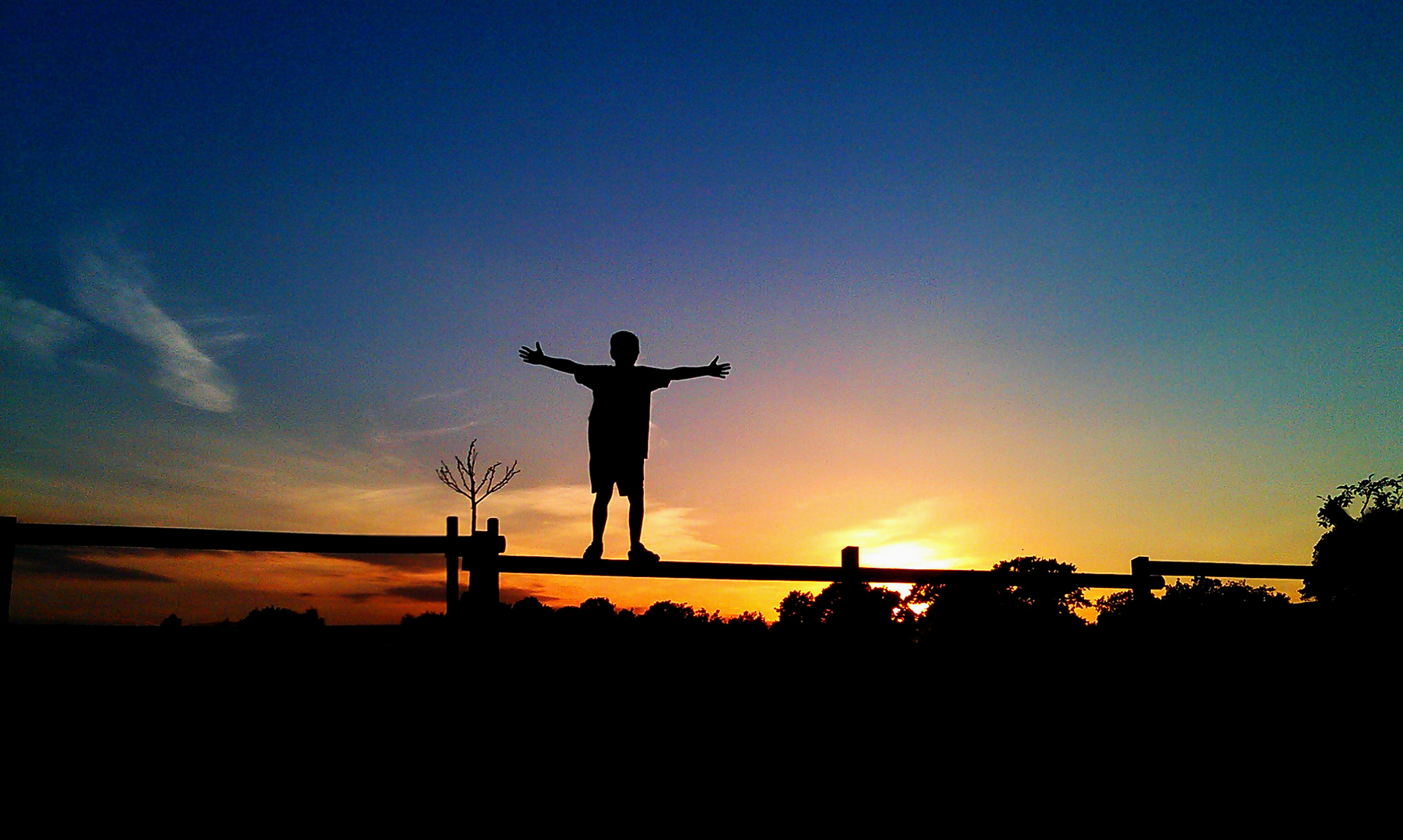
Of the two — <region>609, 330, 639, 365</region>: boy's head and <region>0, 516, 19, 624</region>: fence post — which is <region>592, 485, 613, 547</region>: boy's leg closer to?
<region>609, 330, 639, 365</region>: boy's head

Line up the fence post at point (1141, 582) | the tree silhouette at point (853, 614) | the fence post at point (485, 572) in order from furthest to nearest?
the fence post at point (1141, 582), the tree silhouette at point (853, 614), the fence post at point (485, 572)

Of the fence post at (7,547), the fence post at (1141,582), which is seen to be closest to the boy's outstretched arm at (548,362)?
the fence post at (7,547)

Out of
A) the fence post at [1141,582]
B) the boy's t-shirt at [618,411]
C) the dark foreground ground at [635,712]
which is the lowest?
the dark foreground ground at [635,712]

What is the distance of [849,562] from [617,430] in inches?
120

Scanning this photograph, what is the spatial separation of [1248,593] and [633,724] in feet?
43.5

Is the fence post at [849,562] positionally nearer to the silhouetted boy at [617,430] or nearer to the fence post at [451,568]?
the silhouetted boy at [617,430]

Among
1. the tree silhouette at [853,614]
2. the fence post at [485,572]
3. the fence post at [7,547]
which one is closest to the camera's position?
the fence post at [7,547]

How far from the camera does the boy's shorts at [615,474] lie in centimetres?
788

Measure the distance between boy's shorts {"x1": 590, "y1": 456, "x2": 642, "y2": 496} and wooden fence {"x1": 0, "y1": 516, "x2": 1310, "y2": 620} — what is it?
69 centimetres

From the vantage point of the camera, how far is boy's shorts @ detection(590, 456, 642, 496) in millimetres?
7875

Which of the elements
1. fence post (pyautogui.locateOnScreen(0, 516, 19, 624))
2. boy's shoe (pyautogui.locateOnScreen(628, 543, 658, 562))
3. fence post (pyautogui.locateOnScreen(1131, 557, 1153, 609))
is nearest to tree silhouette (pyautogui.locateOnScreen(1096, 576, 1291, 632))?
fence post (pyautogui.locateOnScreen(1131, 557, 1153, 609))

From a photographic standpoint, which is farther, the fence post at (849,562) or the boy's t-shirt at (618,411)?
the fence post at (849,562)

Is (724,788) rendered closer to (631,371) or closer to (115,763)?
(115,763)

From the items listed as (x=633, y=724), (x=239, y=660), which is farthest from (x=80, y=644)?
(x=633, y=724)
